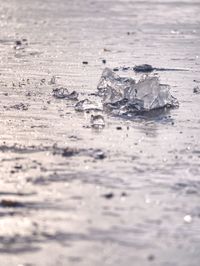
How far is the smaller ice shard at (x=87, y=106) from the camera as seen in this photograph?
7620 millimetres

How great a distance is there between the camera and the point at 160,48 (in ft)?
40.1

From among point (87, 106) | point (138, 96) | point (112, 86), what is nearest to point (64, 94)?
point (112, 86)

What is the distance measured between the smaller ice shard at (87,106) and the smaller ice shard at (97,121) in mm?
324

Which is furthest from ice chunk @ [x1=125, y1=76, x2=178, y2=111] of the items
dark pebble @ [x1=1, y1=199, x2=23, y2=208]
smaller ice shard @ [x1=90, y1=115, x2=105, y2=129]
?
dark pebble @ [x1=1, y1=199, x2=23, y2=208]

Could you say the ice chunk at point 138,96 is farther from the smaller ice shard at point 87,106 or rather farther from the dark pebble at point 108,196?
the dark pebble at point 108,196

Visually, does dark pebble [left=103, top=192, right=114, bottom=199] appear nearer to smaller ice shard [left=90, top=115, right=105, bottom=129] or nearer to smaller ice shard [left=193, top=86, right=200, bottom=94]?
smaller ice shard [left=90, top=115, right=105, bottom=129]

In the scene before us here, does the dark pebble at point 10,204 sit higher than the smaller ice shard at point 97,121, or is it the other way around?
the smaller ice shard at point 97,121

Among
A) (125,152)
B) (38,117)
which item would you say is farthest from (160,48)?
(125,152)

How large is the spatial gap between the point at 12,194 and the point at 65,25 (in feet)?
34.0

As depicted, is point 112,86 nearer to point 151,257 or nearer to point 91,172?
point 91,172

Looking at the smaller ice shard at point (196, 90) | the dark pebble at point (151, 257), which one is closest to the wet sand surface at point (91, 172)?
the dark pebble at point (151, 257)

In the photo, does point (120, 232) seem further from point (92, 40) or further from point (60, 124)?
point (92, 40)

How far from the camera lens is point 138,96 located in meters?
7.79

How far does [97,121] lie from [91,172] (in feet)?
4.86
